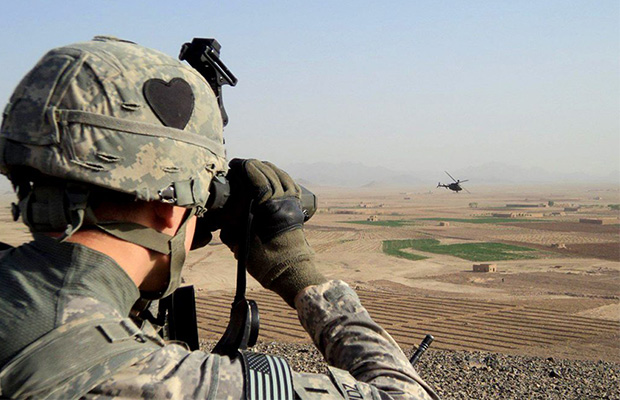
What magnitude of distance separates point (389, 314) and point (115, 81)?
1195 centimetres

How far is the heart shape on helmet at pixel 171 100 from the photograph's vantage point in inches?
64.7

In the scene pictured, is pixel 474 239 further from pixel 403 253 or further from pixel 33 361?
pixel 33 361

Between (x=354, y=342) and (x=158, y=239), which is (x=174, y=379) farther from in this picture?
(x=354, y=342)

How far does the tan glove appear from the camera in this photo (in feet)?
6.68

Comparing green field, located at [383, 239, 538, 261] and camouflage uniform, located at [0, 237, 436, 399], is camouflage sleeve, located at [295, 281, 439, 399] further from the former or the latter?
green field, located at [383, 239, 538, 261]

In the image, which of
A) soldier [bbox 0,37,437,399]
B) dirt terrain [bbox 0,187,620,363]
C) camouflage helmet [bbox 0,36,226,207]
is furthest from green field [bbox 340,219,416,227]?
camouflage helmet [bbox 0,36,226,207]

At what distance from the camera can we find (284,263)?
203 cm

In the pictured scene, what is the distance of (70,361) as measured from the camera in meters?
1.27

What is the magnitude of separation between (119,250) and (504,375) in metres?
6.92

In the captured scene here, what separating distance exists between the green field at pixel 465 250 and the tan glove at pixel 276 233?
2184cm

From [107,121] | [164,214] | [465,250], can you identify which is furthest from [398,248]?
[107,121]

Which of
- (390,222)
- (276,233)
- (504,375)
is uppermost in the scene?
(276,233)

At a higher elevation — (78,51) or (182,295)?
(78,51)

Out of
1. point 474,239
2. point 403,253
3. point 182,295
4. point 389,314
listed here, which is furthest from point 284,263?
point 474,239
